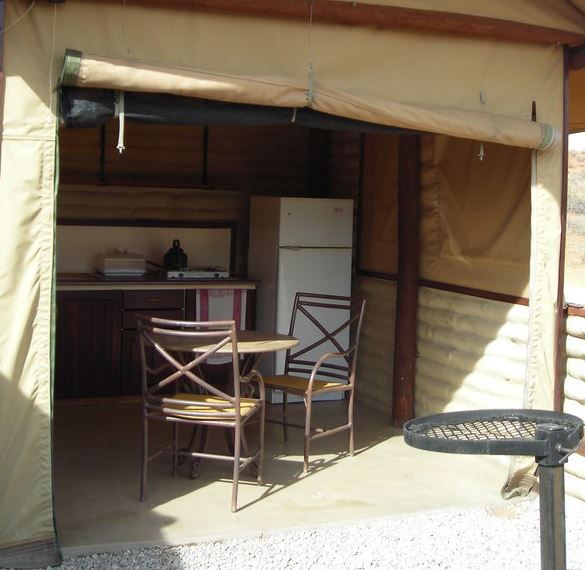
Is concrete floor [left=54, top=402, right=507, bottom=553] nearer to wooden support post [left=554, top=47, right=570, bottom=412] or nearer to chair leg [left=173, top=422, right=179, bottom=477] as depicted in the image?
chair leg [left=173, top=422, right=179, bottom=477]

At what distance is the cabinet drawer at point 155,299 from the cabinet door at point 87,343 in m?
0.09

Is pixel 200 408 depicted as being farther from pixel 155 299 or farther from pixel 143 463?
pixel 155 299

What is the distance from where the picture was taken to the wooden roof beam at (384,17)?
4547 mm

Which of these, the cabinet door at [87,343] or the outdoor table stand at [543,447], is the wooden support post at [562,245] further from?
the cabinet door at [87,343]

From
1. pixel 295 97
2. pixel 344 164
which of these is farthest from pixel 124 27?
pixel 344 164

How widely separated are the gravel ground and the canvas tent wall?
0.58 m

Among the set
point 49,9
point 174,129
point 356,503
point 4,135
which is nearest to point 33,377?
point 4,135

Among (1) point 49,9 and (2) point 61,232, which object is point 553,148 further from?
(2) point 61,232

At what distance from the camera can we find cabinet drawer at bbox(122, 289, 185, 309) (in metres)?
7.48

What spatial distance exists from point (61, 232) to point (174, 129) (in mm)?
1322

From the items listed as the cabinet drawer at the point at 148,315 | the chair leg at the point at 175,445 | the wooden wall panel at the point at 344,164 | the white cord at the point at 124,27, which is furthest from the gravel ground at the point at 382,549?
the wooden wall panel at the point at 344,164

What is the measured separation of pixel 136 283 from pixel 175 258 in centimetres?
63

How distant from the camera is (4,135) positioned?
4.16 metres

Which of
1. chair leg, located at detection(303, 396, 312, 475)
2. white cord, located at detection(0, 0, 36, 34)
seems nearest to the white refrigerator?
chair leg, located at detection(303, 396, 312, 475)
